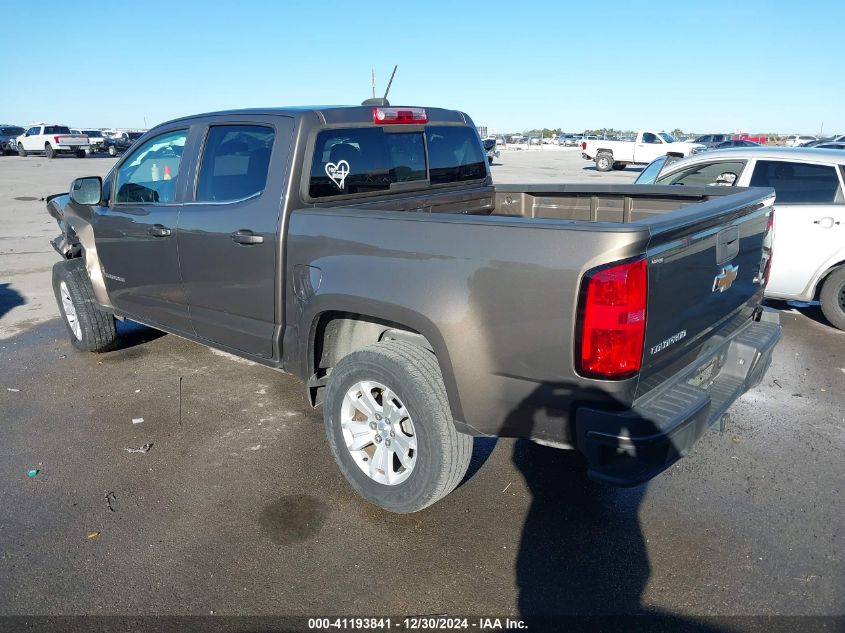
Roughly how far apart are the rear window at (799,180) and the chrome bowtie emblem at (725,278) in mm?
3575

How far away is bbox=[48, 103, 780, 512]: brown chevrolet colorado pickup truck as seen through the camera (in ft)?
7.86

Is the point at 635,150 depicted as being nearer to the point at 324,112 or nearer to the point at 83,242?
the point at 83,242

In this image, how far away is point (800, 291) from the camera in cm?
593

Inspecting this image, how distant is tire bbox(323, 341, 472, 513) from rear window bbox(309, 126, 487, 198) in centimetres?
105

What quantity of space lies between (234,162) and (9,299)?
203 inches

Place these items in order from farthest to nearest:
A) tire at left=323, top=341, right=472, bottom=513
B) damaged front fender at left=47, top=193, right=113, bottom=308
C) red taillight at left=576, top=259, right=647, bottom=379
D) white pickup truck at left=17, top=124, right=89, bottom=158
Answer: white pickup truck at left=17, top=124, right=89, bottom=158, damaged front fender at left=47, top=193, right=113, bottom=308, tire at left=323, top=341, right=472, bottom=513, red taillight at left=576, top=259, right=647, bottom=379

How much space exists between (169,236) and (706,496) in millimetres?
3512

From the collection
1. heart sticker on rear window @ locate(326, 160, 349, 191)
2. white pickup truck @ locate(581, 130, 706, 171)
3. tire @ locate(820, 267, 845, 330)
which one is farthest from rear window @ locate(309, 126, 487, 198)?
white pickup truck @ locate(581, 130, 706, 171)

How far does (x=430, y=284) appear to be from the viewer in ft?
8.84

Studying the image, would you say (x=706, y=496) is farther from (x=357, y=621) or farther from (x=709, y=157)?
(x=709, y=157)

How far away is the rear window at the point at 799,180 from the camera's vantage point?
5.82 meters

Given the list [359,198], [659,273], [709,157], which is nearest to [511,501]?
[659,273]

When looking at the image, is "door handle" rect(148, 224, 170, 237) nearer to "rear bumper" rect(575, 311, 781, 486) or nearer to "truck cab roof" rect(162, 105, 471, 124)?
"truck cab roof" rect(162, 105, 471, 124)

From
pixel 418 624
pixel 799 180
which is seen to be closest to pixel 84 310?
pixel 418 624
